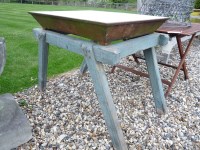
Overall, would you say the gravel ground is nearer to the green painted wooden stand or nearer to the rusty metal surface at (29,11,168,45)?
the green painted wooden stand

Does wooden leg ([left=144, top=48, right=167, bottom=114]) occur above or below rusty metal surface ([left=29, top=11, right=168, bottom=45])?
below

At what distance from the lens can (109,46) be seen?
212 cm

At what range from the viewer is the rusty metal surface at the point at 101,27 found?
2.03 m

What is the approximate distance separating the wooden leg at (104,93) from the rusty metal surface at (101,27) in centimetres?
15

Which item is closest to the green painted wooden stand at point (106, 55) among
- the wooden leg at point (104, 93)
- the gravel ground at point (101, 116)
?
the wooden leg at point (104, 93)

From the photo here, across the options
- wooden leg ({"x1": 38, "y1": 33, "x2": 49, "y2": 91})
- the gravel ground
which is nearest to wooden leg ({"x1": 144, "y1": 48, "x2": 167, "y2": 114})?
the gravel ground

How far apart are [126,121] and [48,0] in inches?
1129

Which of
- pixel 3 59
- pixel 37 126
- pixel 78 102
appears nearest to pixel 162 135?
pixel 78 102

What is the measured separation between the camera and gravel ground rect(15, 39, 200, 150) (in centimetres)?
247

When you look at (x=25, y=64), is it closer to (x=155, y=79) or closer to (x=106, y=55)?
(x=155, y=79)

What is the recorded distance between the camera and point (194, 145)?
256 cm

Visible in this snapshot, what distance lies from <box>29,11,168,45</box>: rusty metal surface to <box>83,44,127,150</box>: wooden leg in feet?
0.50

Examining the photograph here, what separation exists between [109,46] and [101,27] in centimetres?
19

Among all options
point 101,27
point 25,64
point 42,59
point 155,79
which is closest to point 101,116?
point 155,79
